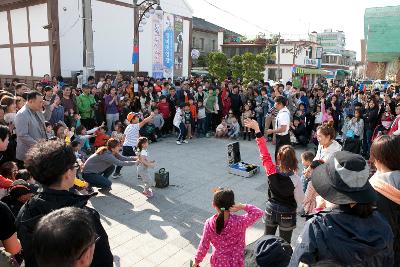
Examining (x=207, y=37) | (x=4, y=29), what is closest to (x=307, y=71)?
(x=207, y=37)

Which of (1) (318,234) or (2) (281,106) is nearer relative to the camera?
(1) (318,234)

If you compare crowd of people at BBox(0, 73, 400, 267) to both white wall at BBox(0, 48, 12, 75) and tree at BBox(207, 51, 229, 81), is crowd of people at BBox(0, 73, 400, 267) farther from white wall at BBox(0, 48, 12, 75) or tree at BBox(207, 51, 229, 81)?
tree at BBox(207, 51, 229, 81)

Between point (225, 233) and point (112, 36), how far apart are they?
1837 centimetres

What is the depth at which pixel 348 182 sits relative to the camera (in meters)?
1.78

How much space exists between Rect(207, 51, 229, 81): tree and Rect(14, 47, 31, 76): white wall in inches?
716

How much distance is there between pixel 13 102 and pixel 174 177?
394 cm

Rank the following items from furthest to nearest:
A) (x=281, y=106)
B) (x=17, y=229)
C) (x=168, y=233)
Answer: (x=281, y=106) < (x=168, y=233) < (x=17, y=229)

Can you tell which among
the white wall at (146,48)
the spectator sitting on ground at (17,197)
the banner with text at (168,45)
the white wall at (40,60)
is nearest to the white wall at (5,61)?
the white wall at (40,60)

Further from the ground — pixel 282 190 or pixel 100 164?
pixel 282 190

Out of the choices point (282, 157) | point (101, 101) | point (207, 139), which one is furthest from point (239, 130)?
point (282, 157)

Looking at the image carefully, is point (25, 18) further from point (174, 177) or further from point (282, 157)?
point (282, 157)

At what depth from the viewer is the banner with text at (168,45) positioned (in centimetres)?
2341

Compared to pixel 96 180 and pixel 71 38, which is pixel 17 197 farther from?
pixel 71 38

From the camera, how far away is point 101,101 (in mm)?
11117
